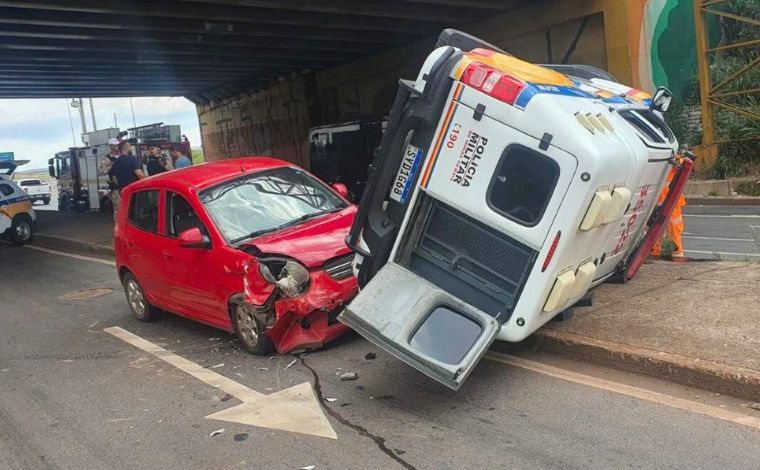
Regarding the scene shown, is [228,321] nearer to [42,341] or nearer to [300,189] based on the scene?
[300,189]

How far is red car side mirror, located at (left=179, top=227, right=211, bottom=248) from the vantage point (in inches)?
228

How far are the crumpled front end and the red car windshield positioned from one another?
0.67 metres

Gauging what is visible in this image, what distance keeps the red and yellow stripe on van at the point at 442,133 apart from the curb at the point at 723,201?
1276cm

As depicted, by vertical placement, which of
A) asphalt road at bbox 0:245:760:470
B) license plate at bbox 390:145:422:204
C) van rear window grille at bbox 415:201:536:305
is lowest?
asphalt road at bbox 0:245:760:470

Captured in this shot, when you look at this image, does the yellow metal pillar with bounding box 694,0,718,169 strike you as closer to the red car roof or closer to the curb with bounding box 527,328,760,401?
the red car roof

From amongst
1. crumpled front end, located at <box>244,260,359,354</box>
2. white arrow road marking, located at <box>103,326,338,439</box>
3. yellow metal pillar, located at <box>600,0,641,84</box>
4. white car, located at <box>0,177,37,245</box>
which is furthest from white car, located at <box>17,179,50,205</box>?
white arrow road marking, located at <box>103,326,338,439</box>

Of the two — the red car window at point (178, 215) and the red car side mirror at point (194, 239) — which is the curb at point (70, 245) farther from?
the red car side mirror at point (194, 239)

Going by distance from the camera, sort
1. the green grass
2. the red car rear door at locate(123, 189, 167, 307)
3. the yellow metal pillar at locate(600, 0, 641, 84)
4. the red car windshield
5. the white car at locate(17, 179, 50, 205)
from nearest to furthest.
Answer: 1. the red car windshield
2. the red car rear door at locate(123, 189, 167, 307)
3. the green grass
4. the yellow metal pillar at locate(600, 0, 641, 84)
5. the white car at locate(17, 179, 50, 205)

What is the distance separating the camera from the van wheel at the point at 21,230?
688 inches

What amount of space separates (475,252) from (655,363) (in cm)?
143

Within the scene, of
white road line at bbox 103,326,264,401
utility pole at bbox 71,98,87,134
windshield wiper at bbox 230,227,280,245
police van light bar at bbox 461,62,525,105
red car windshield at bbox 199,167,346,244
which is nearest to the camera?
police van light bar at bbox 461,62,525,105

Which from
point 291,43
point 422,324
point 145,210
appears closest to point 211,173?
point 145,210

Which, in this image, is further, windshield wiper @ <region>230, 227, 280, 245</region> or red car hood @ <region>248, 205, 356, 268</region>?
windshield wiper @ <region>230, 227, 280, 245</region>

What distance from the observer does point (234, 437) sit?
421 cm
